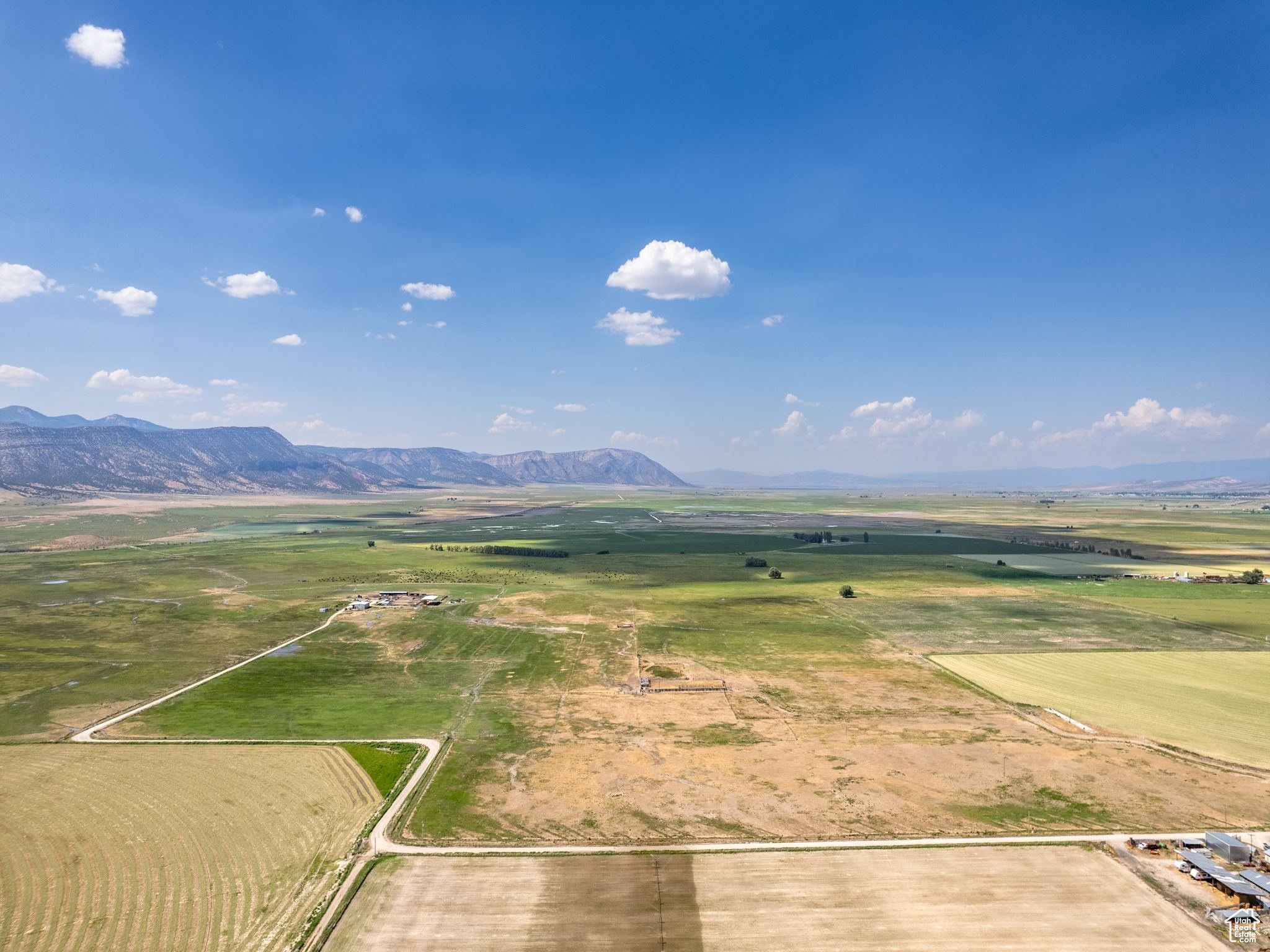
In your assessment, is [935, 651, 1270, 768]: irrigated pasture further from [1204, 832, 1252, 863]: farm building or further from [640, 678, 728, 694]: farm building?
[640, 678, 728, 694]: farm building

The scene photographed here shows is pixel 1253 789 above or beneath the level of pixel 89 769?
above

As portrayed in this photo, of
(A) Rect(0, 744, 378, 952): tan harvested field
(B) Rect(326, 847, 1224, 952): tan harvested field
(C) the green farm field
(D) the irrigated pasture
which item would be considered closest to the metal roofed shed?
(B) Rect(326, 847, 1224, 952): tan harvested field

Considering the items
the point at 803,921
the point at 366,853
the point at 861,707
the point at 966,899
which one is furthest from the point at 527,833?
the point at 861,707

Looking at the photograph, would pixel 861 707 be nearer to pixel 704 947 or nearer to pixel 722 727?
pixel 722 727

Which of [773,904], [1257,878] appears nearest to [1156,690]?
[1257,878]

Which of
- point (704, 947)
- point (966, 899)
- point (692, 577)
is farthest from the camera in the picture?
point (692, 577)

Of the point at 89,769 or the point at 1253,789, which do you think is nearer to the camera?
the point at 1253,789

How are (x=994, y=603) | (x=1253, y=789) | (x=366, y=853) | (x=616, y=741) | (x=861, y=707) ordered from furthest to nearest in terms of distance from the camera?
(x=994, y=603) < (x=861, y=707) < (x=616, y=741) < (x=1253, y=789) < (x=366, y=853)
